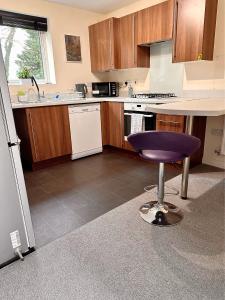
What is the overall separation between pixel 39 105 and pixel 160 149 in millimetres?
1937

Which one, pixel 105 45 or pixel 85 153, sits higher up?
pixel 105 45

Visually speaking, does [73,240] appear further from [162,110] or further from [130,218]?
[162,110]

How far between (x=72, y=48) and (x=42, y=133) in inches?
69.0

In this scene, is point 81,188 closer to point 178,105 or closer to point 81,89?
point 178,105

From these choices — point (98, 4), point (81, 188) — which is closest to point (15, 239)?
point (81, 188)

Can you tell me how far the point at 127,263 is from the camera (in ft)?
4.42

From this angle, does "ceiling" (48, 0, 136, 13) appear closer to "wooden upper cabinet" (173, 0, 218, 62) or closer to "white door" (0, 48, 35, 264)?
"wooden upper cabinet" (173, 0, 218, 62)

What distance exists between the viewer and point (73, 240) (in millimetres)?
1570

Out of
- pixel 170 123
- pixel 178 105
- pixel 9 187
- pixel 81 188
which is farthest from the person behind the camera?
pixel 170 123

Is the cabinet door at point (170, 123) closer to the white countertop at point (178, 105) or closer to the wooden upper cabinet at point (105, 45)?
the white countertop at point (178, 105)

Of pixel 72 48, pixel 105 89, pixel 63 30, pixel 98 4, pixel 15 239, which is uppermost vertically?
pixel 98 4

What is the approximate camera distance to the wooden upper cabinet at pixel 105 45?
11.3 feet

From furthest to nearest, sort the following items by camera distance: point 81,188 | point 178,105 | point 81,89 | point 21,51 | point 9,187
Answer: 1. point 81,89
2. point 21,51
3. point 81,188
4. point 178,105
5. point 9,187

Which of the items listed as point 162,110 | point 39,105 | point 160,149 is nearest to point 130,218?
point 160,149
